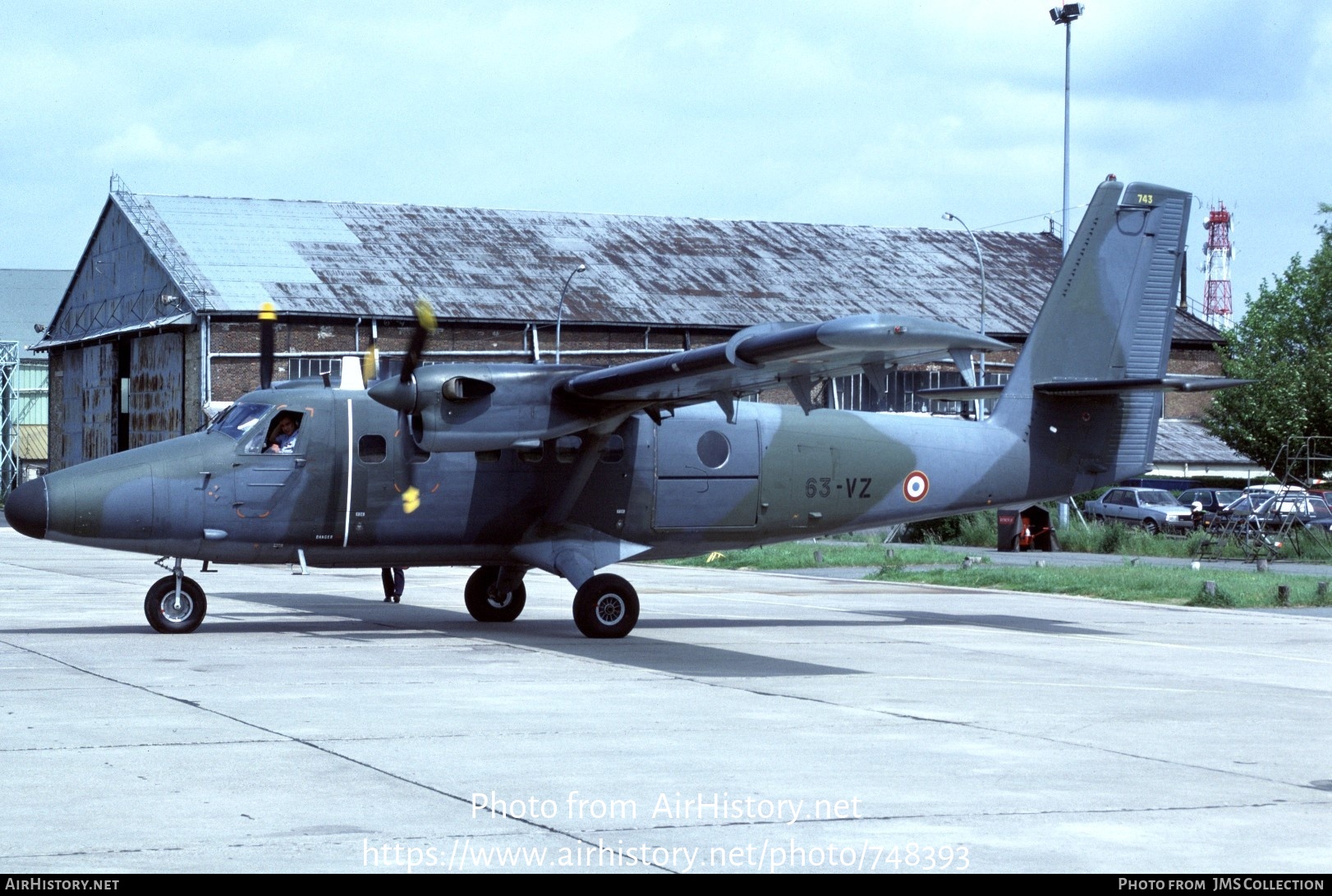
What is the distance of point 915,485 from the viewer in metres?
20.5

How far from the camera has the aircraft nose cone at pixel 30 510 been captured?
55.0ft

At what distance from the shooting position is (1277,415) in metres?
60.6

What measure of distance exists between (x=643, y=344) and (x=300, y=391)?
150 feet

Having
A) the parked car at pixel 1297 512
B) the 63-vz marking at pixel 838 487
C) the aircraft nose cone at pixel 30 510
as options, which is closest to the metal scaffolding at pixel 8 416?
the parked car at pixel 1297 512

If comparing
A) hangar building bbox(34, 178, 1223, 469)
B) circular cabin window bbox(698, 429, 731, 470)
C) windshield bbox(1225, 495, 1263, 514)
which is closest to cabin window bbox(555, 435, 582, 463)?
circular cabin window bbox(698, 429, 731, 470)

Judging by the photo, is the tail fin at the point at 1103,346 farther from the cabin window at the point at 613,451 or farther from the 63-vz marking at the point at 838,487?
the cabin window at the point at 613,451

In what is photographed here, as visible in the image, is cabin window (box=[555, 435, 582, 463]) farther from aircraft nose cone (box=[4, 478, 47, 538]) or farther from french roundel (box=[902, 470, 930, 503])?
aircraft nose cone (box=[4, 478, 47, 538])

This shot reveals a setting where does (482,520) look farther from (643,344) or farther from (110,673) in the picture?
(643,344)

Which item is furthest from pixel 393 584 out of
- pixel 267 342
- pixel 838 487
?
pixel 838 487

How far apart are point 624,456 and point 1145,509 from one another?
36394mm

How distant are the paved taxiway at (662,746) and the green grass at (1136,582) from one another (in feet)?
13.6
